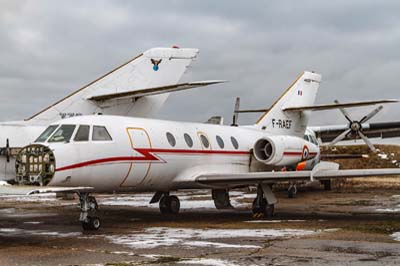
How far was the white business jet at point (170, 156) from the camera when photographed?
12570 millimetres

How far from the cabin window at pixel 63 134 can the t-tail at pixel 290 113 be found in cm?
880

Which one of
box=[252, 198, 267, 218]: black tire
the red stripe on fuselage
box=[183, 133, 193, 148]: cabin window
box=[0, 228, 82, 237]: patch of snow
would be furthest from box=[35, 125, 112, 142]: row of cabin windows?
box=[252, 198, 267, 218]: black tire

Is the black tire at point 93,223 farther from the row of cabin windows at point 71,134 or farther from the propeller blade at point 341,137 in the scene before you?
the propeller blade at point 341,137

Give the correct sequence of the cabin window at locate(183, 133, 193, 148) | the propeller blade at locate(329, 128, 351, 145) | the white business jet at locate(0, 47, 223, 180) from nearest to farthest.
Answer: the white business jet at locate(0, 47, 223, 180)
the cabin window at locate(183, 133, 193, 148)
the propeller blade at locate(329, 128, 351, 145)

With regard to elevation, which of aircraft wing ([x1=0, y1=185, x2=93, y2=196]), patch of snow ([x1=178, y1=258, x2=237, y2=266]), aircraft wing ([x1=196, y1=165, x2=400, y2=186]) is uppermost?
aircraft wing ([x1=196, y1=165, x2=400, y2=186])

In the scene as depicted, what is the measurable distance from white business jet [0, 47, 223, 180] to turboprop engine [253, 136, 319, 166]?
134 inches

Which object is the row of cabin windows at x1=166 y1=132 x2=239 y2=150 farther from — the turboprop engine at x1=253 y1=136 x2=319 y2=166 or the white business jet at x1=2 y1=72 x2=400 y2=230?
the turboprop engine at x1=253 y1=136 x2=319 y2=166

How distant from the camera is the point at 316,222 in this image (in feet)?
49.0

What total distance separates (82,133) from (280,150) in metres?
6.94

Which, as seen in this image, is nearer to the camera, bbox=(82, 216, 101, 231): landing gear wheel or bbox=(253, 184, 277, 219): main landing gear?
bbox=(82, 216, 101, 231): landing gear wheel

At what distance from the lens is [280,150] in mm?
17938

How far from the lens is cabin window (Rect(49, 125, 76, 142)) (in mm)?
13047

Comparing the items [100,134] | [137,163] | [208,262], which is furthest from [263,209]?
[208,262]

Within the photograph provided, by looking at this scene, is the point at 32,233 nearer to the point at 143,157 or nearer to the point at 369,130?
the point at 143,157
